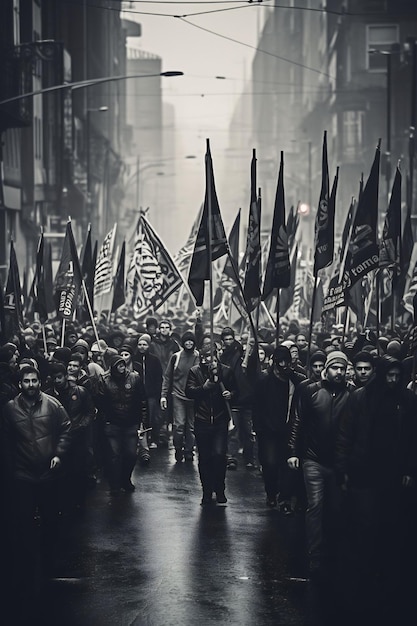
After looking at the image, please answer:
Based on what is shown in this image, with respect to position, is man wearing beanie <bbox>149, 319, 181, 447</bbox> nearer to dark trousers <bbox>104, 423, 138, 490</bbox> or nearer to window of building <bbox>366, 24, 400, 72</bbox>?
dark trousers <bbox>104, 423, 138, 490</bbox>

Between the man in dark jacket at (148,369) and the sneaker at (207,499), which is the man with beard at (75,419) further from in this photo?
the man in dark jacket at (148,369)

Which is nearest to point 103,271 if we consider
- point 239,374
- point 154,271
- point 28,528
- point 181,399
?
point 154,271

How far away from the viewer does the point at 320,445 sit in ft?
35.1

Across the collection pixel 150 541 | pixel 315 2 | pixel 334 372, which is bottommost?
pixel 150 541

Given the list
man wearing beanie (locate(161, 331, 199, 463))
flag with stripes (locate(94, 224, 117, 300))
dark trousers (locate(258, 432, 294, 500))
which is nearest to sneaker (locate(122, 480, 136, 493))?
dark trousers (locate(258, 432, 294, 500))

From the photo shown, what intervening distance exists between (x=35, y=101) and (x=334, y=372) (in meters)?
47.1

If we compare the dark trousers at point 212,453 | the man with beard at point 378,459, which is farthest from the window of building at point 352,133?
the man with beard at point 378,459

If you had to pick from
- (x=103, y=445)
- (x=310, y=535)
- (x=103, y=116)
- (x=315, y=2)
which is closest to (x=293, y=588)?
(x=310, y=535)

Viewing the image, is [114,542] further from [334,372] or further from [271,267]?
[271,267]

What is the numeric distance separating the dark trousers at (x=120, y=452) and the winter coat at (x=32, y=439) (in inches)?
145

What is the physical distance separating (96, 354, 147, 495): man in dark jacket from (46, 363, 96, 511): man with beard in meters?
0.77

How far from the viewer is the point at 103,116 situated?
11550 centimetres

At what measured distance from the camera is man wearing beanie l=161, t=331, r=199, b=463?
1752 centimetres

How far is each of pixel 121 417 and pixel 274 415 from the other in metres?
1.72
